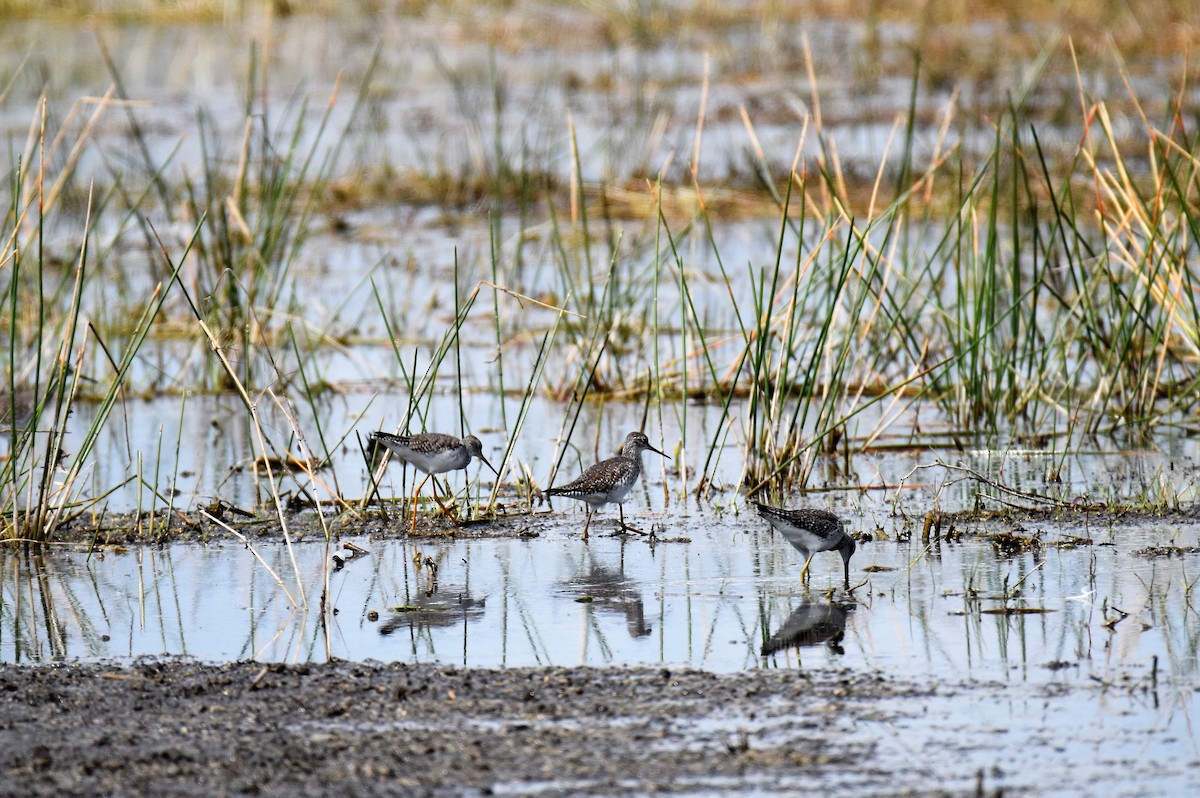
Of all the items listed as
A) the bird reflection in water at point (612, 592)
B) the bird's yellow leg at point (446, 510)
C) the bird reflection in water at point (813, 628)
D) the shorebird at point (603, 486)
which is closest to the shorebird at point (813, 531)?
the bird reflection in water at point (813, 628)

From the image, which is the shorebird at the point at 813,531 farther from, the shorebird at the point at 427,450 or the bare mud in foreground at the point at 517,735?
the shorebird at the point at 427,450

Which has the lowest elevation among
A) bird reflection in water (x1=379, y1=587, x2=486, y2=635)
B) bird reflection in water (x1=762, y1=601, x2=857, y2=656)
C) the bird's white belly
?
bird reflection in water (x1=762, y1=601, x2=857, y2=656)

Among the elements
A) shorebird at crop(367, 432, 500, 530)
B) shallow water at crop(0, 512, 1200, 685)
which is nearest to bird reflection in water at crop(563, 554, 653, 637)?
shallow water at crop(0, 512, 1200, 685)

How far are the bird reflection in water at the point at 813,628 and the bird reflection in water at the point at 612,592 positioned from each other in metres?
0.40

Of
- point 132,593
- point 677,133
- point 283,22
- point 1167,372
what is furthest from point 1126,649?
point 283,22

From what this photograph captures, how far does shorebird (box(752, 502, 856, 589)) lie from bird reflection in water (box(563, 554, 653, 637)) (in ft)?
1.76

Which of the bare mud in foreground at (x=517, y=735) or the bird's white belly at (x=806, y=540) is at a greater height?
the bird's white belly at (x=806, y=540)

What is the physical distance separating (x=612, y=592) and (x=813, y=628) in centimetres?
77

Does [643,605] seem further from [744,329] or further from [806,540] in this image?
[744,329]

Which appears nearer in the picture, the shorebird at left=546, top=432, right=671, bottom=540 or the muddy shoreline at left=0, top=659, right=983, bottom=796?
the muddy shoreline at left=0, top=659, right=983, bottom=796

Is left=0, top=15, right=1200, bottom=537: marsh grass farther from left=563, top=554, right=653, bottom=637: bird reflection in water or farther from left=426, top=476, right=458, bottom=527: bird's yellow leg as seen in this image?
left=563, top=554, right=653, bottom=637: bird reflection in water

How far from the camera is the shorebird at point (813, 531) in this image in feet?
17.9

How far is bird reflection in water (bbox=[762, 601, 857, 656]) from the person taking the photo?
4824 mm

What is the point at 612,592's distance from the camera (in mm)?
5473
